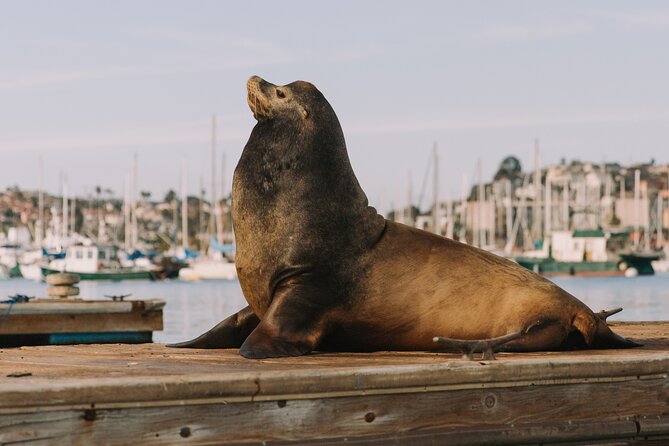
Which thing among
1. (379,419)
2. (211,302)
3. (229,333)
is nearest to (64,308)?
(229,333)

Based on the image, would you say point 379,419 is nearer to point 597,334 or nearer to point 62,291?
point 597,334

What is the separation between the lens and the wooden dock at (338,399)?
504cm

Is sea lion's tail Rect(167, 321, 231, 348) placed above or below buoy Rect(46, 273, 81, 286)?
above

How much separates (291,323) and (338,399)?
1391 millimetres

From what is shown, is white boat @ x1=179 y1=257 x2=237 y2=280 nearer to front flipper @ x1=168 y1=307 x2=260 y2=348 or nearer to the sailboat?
the sailboat

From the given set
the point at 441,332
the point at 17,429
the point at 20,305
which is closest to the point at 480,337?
the point at 441,332

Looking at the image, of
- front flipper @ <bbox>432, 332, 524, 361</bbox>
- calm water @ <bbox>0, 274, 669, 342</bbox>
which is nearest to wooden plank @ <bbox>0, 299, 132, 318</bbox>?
front flipper @ <bbox>432, 332, 524, 361</bbox>

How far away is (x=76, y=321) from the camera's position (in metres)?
14.8

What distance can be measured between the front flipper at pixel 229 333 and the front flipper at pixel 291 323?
0.61 metres

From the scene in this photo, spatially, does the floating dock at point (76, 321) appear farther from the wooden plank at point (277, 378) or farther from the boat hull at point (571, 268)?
the boat hull at point (571, 268)

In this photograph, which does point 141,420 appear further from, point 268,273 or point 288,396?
point 268,273

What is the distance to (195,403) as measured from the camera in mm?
5176

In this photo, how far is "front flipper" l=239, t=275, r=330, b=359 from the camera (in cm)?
654

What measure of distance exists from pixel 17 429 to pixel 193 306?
51.8 metres
